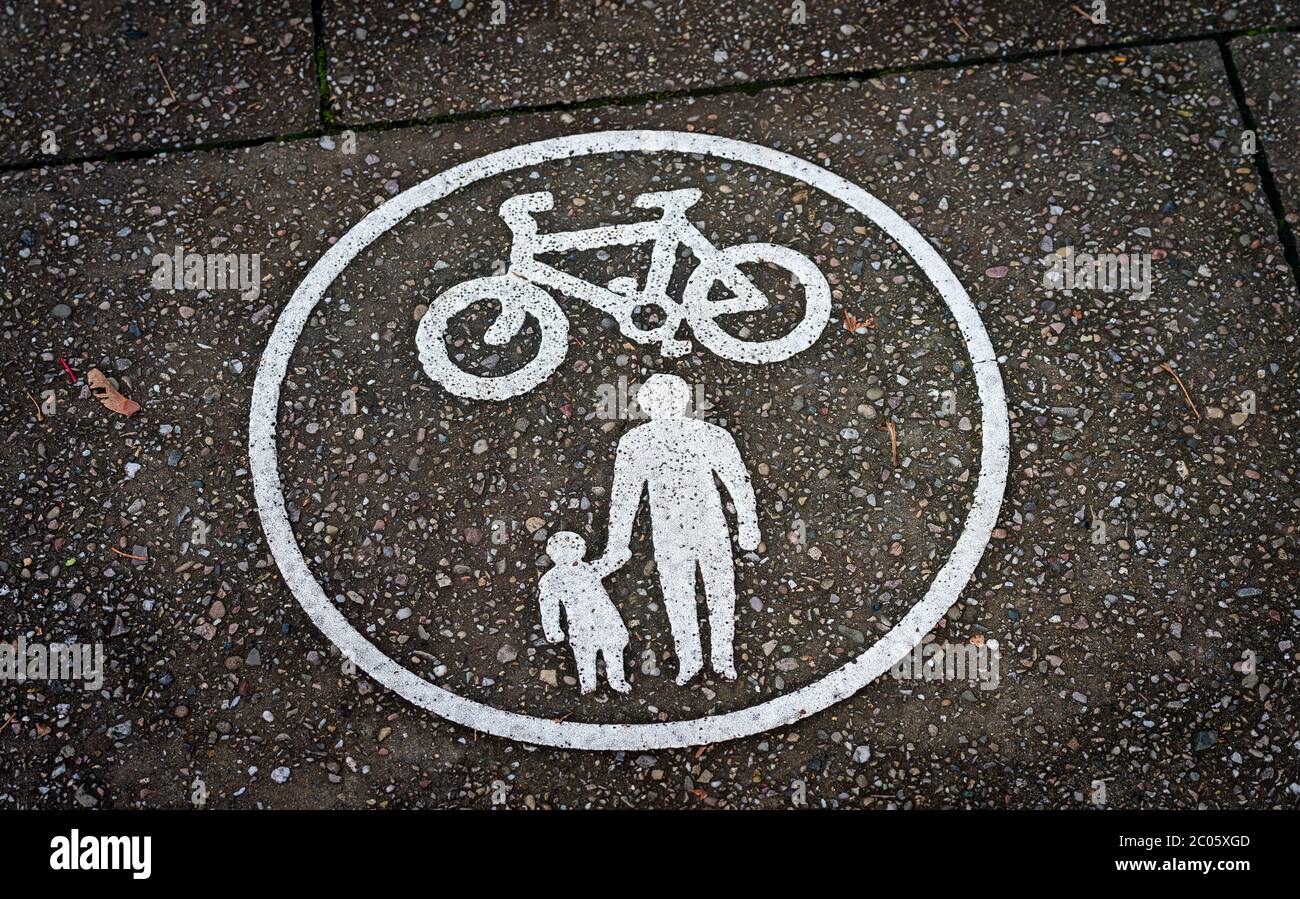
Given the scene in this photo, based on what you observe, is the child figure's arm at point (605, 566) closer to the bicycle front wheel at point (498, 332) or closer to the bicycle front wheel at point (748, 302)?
the bicycle front wheel at point (498, 332)

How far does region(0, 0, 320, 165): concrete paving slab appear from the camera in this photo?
4.59 m

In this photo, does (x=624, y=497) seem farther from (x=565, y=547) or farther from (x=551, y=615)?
(x=551, y=615)

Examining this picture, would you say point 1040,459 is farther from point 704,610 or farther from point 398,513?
point 398,513

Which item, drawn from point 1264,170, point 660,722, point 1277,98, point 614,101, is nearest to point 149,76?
point 614,101

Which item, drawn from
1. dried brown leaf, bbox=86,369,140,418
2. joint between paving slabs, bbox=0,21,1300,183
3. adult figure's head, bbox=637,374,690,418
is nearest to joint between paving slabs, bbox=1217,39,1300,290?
joint between paving slabs, bbox=0,21,1300,183

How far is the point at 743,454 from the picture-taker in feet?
12.6

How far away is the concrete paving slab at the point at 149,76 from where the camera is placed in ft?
15.0

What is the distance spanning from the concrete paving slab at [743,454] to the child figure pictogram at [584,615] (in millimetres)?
59

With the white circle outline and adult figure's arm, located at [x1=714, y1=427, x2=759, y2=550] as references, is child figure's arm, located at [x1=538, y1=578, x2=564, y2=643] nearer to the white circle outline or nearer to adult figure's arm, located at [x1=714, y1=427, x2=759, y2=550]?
the white circle outline

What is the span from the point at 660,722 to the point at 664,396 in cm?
134

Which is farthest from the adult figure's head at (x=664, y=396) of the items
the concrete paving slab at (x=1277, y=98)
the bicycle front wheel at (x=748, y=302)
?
the concrete paving slab at (x=1277, y=98)

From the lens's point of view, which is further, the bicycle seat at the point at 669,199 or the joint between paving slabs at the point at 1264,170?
the bicycle seat at the point at 669,199

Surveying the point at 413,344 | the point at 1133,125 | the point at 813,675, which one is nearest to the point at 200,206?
the point at 413,344

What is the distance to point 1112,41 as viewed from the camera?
450 cm
